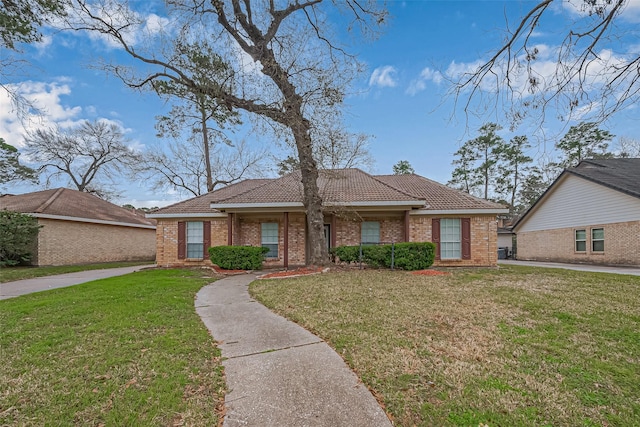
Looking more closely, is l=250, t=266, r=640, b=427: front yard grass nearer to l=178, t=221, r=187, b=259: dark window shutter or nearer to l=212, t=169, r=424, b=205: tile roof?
l=212, t=169, r=424, b=205: tile roof

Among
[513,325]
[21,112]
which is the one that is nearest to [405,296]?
[513,325]

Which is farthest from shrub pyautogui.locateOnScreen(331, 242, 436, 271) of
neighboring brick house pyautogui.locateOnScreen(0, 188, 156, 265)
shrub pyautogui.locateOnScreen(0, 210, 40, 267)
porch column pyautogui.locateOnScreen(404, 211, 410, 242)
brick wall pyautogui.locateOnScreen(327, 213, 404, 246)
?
neighboring brick house pyautogui.locateOnScreen(0, 188, 156, 265)

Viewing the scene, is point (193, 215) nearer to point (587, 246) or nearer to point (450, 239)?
point (450, 239)

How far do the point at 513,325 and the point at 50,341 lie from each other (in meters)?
6.08

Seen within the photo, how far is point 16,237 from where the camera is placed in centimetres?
1270

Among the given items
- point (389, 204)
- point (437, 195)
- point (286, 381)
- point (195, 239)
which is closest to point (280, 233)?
point (195, 239)

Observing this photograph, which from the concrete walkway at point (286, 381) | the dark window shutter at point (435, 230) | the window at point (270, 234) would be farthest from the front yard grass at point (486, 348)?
the window at point (270, 234)

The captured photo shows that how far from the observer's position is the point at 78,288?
25.6 ft

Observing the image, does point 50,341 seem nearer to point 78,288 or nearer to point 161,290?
point 161,290

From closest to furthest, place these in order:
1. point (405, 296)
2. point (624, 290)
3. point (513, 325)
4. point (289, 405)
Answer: point (289, 405)
point (513, 325)
point (405, 296)
point (624, 290)

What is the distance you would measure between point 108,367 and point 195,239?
Answer: 11.1 meters

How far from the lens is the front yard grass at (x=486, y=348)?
233 cm

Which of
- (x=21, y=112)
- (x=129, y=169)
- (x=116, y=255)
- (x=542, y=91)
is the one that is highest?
(x=129, y=169)

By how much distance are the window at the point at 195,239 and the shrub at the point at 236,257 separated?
8.20 feet
